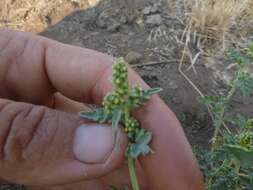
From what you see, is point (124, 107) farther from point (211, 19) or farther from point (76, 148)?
point (211, 19)

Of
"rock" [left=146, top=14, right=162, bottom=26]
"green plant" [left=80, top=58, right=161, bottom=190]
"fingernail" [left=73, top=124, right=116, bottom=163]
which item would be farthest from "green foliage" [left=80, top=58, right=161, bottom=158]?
"rock" [left=146, top=14, right=162, bottom=26]

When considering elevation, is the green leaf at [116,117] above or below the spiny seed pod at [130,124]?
above

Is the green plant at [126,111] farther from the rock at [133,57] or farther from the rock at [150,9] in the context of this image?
the rock at [150,9]

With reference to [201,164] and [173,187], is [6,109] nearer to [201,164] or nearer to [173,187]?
[173,187]

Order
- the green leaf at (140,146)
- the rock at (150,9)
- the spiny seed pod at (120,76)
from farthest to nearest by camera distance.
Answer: the rock at (150,9)
the green leaf at (140,146)
the spiny seed pod at (120,76)

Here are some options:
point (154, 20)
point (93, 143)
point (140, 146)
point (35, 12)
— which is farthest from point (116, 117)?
point (35, 12)

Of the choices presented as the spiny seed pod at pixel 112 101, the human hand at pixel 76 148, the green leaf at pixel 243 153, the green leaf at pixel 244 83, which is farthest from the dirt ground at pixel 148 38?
the spiny seed pod at pixel 112 101

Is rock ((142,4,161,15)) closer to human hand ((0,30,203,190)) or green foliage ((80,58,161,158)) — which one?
human hand ((0,30,203,190))

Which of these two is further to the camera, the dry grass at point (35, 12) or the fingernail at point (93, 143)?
the dry grass at point (35, 12)
